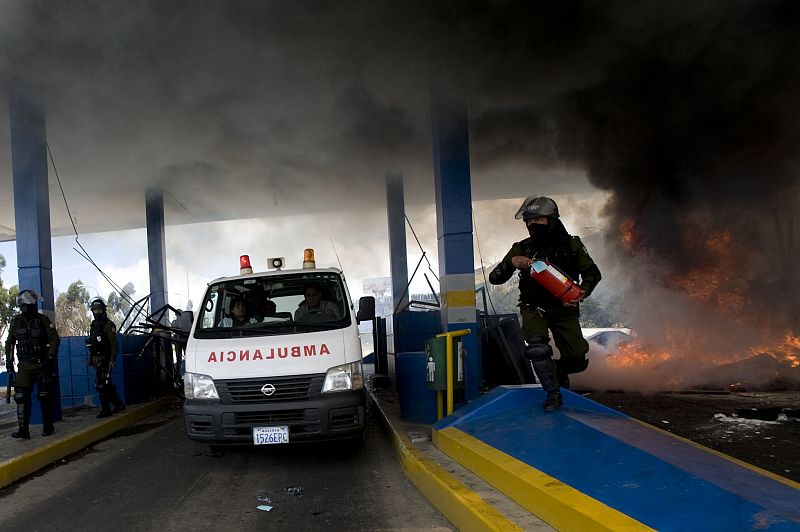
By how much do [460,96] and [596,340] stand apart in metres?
10.8

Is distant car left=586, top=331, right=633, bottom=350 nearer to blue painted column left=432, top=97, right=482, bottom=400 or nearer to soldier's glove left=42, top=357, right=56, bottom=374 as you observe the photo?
blue painted column left=432, top=97, right=482, bottom=400

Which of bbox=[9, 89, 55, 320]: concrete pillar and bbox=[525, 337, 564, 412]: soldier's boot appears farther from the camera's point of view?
bbox=[9, 89, 55, 320]: concrete pillar

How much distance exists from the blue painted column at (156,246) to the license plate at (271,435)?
10.1m

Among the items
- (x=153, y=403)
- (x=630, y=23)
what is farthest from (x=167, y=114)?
(x=630, y=23)

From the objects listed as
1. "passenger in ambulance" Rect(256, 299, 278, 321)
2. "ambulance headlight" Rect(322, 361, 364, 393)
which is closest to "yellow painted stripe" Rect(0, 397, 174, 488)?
"passenger in ambulance" Rect(256, 299, 278, 321)

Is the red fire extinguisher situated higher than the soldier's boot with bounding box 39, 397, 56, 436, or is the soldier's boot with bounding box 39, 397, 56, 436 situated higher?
the red fire extinguisher

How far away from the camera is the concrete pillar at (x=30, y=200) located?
7484 mm

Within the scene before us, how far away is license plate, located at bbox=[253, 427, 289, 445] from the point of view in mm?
4562

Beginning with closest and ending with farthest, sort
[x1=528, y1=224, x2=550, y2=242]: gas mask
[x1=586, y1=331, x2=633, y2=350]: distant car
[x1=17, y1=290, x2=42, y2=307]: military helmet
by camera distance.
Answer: [x1=528, y1=224, x2=550, y2=242]: gas mask, [x1=17, y1=290, x2=42, y2=307]: military helmet, [x1=586, y1=331, x2=633, y2=350]: distant car

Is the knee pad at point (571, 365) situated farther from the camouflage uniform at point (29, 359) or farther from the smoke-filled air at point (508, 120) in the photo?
the camouflage uniform at point (29, 359)

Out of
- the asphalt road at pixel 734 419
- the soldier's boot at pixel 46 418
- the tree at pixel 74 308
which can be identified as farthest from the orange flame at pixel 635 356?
the tree at pixel 74 308

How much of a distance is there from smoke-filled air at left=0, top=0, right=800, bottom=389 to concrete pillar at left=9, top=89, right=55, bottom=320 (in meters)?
0.43

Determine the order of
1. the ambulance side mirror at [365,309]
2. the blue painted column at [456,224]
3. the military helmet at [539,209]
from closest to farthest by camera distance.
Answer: the military helmet at [539,209] < the ambulance side mirror at [365,309] < the blue painted column at [456,224]

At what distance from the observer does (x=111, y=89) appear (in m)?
8.55
